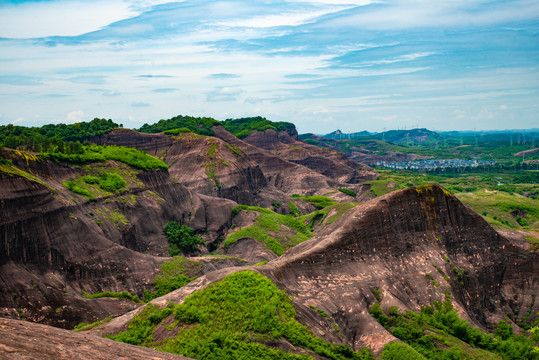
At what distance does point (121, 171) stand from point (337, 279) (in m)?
40.4

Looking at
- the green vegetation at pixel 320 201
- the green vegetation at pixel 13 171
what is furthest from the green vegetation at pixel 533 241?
the green vegetation at pixel 320 201

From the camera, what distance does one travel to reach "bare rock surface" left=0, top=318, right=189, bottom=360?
52.9 feet

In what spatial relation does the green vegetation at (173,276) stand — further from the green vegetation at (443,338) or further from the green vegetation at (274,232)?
the green vegetation at (443,338)

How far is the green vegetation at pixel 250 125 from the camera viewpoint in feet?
556

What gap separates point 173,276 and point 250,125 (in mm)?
132422

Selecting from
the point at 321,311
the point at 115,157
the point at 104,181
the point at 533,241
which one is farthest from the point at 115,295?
the point at 533,241

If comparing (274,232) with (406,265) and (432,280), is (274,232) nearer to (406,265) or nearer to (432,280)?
(406,265)

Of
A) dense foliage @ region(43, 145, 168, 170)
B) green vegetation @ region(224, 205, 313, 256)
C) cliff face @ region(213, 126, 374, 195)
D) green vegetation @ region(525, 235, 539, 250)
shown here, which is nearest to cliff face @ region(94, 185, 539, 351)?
green vegetation @ region(525, 235, 539, 250)

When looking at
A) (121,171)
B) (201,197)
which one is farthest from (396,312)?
(201,197)

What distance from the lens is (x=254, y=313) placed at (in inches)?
1033

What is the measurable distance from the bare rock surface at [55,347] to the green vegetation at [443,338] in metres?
14.7

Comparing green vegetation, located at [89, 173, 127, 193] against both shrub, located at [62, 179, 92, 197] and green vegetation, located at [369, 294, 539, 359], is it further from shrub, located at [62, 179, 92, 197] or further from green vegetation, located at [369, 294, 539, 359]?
green vegetation, located at [369, 294, 539, 359]

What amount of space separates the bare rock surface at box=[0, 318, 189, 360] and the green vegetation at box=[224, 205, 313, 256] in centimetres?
4419

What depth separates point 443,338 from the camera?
101 ft
